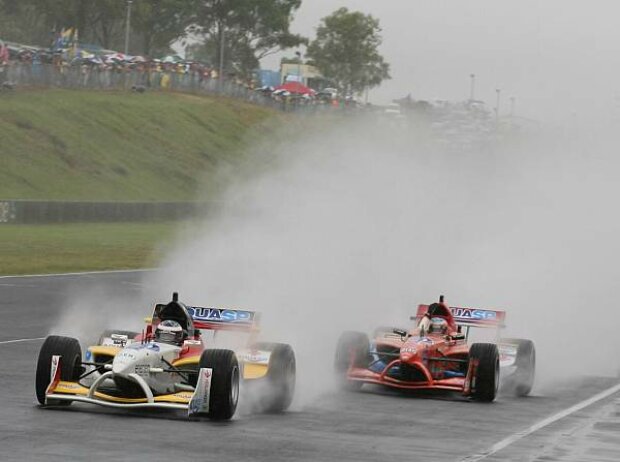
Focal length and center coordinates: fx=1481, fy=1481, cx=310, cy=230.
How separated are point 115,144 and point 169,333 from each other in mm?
57181

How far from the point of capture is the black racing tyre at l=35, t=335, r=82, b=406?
14.5 metres

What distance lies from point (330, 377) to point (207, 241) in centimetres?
3044

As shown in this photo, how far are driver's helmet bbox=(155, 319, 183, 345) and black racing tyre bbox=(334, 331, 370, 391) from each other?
3.25 metres

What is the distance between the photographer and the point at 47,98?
71.2 metres

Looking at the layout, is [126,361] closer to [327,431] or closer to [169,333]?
[169,333]

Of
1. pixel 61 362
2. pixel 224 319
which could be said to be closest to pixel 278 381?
pixel 224 319

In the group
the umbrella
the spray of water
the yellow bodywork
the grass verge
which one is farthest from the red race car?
the umbrella

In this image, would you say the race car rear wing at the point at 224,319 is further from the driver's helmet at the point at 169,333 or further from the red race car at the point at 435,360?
the red race car at the point at 435,360

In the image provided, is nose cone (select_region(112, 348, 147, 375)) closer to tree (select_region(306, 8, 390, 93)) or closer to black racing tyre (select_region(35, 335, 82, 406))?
black racing tyre (select_region(35, 335, 82, 406))

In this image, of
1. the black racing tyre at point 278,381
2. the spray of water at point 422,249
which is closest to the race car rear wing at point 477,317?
the spray of water at point 422,249

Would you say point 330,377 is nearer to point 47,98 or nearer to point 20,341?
point 20,341

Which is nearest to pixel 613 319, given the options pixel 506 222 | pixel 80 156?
pixel 506 222

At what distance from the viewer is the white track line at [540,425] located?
12857 millimetres

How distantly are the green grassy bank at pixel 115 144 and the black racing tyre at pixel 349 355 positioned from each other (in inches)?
1538
